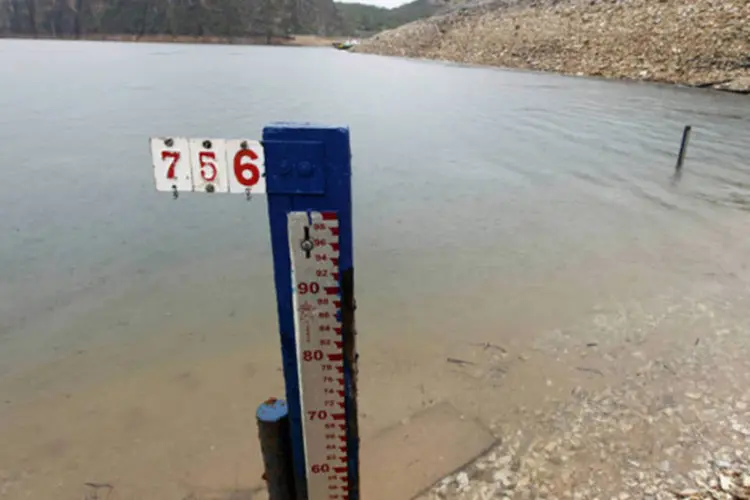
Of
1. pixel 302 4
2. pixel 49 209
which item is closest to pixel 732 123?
pixel 49 209

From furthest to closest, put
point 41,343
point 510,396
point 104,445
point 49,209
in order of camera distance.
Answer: point 49,209 < point 41,343 < point 510,396 < point 104,445

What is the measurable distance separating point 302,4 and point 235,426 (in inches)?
6884

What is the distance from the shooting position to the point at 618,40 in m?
39.6

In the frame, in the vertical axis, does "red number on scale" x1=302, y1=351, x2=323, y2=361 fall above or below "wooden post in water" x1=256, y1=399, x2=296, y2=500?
above

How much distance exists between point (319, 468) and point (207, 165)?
57.1 inches

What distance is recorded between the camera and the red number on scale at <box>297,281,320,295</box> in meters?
2.20

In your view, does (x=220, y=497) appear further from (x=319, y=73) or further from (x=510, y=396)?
(x=319, y=73)

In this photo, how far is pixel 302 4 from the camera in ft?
532

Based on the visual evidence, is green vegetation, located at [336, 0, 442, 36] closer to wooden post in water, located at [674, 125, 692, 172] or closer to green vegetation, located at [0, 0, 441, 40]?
green vegetation, located at [0, 0, 441, 40]

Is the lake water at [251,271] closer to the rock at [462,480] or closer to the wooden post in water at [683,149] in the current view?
the wooden post in water at [683,149]

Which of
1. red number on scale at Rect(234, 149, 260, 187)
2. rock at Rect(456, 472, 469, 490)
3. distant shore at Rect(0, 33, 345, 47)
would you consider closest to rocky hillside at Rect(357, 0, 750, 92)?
rock at Rect(456, 472, 469, 490)

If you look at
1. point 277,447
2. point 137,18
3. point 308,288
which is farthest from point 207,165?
point 137,18

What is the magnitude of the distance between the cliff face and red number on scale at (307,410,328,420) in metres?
157

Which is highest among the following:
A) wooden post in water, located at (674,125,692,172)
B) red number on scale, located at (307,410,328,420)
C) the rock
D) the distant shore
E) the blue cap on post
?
the distant shore
